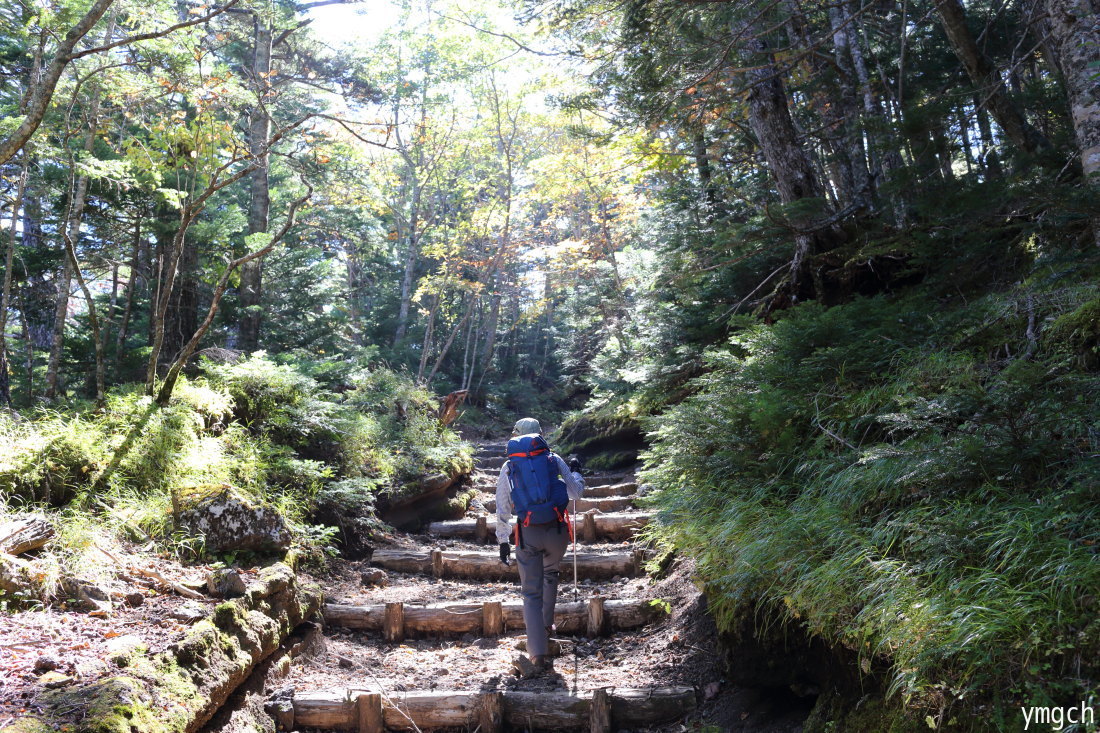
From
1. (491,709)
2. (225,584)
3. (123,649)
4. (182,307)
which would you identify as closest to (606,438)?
(182,307)

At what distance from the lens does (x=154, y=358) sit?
6.60 m

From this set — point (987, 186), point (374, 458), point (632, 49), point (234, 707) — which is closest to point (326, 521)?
point (374, 458)

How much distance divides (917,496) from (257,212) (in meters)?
13.1

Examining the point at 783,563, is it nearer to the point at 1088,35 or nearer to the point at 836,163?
the point at 1088,35

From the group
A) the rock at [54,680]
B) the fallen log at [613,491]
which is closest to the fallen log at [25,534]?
the rock at [54,680]

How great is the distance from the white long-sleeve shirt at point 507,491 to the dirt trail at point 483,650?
3.14 feet

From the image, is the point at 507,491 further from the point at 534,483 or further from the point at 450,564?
the point at 450,564

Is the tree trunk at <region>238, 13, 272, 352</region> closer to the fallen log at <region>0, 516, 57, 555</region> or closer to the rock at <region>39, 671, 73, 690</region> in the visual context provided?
the fallen log at <region>0, 516, 57, 555</region>

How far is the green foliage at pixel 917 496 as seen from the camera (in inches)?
94.3

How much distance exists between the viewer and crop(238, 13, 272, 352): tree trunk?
11.8 meters

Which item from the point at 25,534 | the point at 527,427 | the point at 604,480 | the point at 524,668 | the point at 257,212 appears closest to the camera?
the point at 25,534

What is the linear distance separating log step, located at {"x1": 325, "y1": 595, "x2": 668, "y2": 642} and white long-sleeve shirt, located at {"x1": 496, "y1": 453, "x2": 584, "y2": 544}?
766 mm

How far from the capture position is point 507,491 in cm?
572

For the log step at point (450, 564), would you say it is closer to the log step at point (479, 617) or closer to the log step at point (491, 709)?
the log step at point (479, 617)
